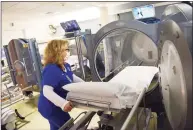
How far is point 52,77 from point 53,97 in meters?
0.21

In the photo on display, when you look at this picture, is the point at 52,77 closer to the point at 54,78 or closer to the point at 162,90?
the point at 54,78

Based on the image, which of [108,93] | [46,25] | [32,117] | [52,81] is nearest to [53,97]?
[52,81]

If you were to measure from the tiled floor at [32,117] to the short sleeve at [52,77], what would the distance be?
1.20 metres

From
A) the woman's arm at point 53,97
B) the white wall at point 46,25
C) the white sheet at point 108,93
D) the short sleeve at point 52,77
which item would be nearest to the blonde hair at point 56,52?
the short sleeve at point 52,77

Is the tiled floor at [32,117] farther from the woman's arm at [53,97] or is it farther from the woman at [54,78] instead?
the woman's arm at [53,97]

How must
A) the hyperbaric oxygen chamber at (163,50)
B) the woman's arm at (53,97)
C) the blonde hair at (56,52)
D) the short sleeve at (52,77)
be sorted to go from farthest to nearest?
the blonde hair at (56,52), the short sleeve at (52,77), the woman's arm at (53,97), the hyperbaric oxygen chamber at (163,50)

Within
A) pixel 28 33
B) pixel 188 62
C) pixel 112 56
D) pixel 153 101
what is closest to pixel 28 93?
pixel 112 56

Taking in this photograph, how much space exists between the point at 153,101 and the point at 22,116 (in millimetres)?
2778

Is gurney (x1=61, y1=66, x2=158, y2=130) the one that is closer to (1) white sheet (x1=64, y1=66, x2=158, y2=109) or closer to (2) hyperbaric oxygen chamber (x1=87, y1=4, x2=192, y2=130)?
(1) white sheet (x1=64, y1=66, x2=158, y2=109)

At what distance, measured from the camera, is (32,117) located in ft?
11.5

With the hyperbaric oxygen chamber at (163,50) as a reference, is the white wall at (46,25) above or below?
above

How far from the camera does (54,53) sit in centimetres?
180

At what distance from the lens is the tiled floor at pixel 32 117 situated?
307 centimetres

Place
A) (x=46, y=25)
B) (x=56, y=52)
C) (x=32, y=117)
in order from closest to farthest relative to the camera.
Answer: (x=56, y=52), (x=32, y=117), (x=46, y=25)
